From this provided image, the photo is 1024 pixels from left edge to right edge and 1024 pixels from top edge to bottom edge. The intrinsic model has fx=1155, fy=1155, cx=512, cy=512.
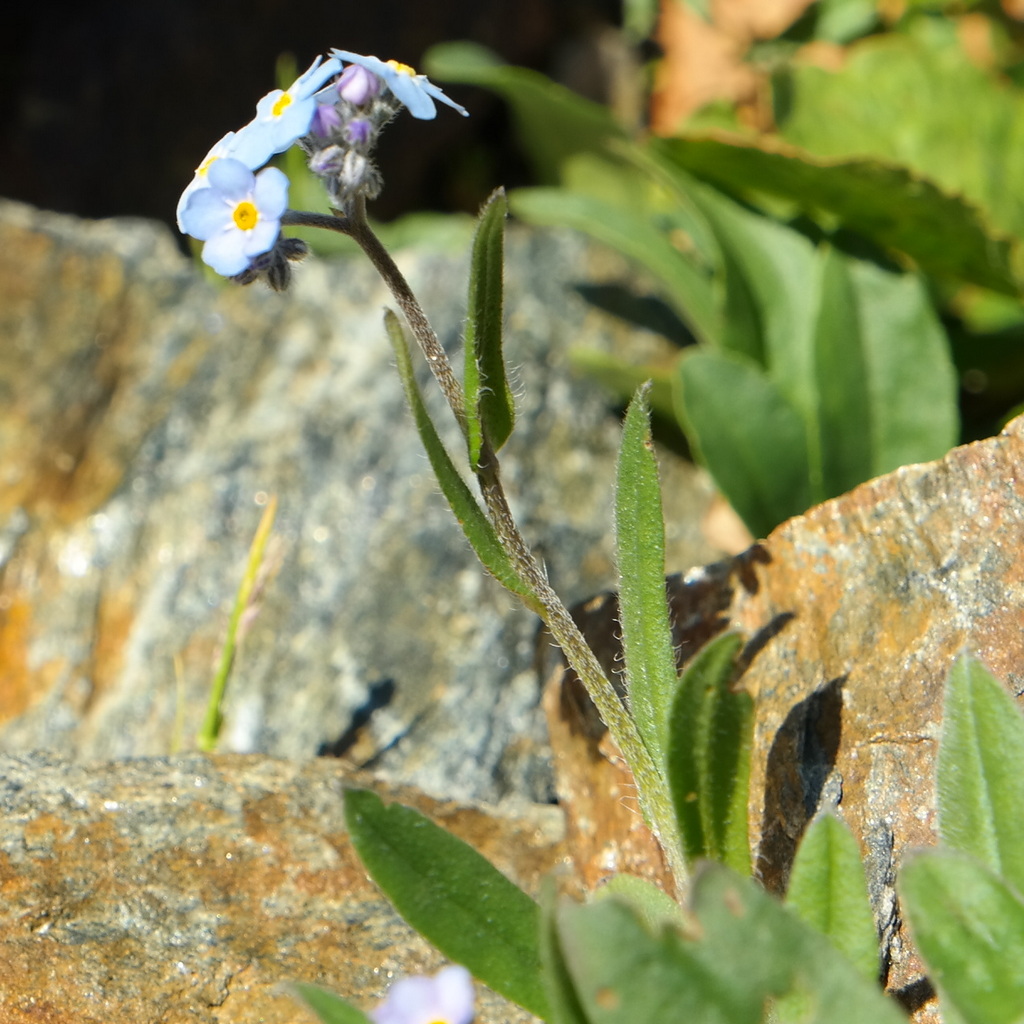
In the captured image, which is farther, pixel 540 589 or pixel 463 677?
pixel 463 677

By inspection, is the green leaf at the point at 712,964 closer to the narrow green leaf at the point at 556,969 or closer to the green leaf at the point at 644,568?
the narrow green leaf at the point at 556,969

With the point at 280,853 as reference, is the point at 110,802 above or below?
above

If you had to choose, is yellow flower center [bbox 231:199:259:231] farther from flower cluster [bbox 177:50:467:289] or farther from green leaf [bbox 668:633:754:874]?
green leaf [bbox 668:633:754:874]

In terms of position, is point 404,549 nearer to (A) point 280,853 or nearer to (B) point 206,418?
(B) point 206,418

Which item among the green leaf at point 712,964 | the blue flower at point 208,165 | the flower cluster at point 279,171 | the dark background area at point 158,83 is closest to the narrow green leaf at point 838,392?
the flower cluster at point 279,171

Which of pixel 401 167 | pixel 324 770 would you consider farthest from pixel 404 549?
pixel 401 167

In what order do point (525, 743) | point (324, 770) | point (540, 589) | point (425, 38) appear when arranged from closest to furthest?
point (540, 589), point (324, 770), point (525, 743), point (425, 38)

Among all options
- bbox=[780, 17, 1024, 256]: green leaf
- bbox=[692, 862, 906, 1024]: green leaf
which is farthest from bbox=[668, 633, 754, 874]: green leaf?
bbox=[780, 17, 1024, 256]: green leaf
